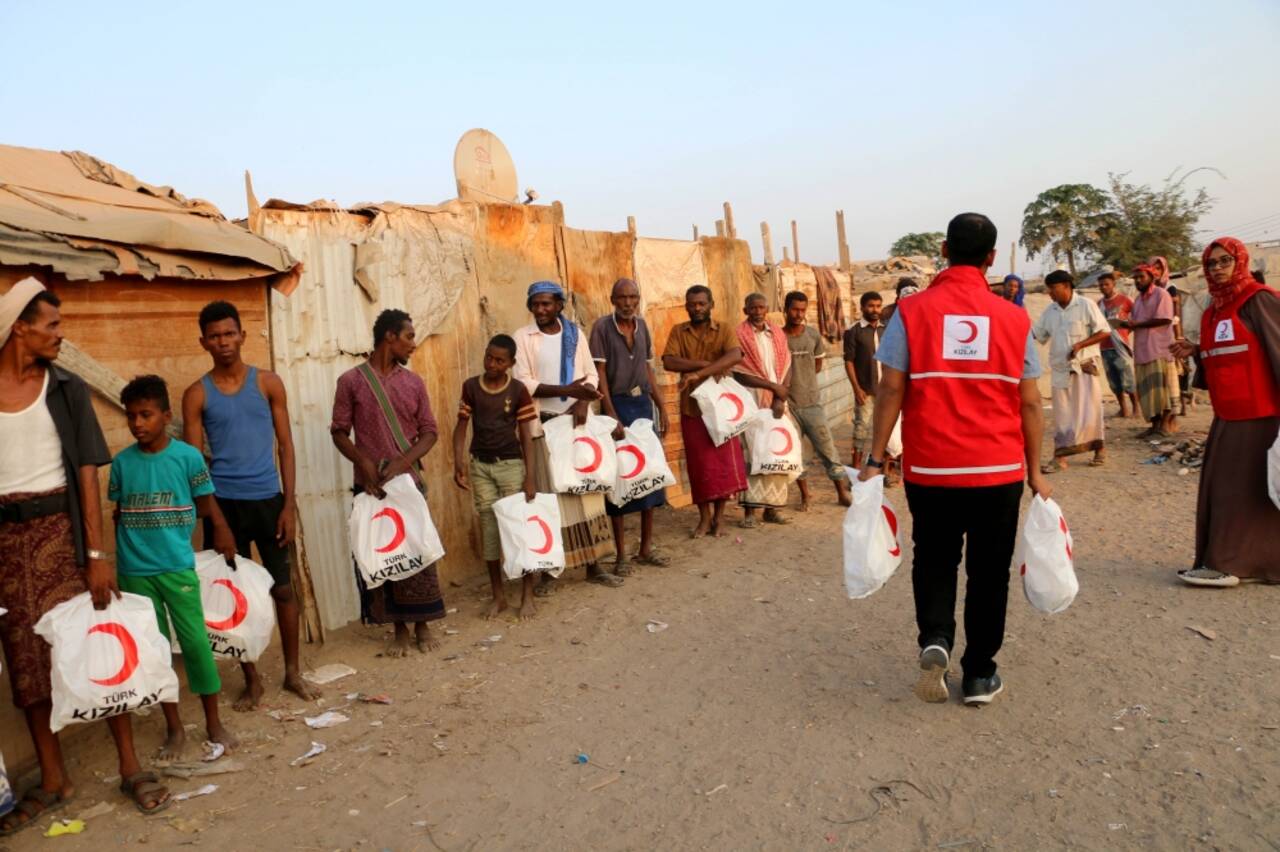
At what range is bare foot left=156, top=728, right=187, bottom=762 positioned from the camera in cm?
398

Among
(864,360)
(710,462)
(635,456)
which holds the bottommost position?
(710,462)

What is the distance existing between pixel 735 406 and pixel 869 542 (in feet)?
11.4

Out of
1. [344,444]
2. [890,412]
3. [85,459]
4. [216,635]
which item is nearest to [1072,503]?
[890,412]

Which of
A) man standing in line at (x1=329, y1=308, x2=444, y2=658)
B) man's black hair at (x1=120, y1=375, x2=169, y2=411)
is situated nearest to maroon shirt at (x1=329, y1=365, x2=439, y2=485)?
man standing in line at (x1=329, y1=308, x2=444, y2=658)

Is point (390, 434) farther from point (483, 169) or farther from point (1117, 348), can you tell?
point (1117, 348)

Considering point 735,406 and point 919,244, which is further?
point 919,244

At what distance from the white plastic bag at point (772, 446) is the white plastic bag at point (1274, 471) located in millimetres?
3233

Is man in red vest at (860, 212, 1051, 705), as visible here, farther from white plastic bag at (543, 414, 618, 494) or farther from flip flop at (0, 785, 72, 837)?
flip flop at (0, 785, 72, 837)

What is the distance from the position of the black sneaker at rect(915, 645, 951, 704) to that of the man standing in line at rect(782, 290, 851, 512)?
410cm

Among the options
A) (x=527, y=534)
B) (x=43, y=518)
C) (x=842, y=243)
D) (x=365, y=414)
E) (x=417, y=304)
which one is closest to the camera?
(x=43, y=518)

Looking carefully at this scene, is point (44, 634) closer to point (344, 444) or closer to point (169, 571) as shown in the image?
point (169, 571)

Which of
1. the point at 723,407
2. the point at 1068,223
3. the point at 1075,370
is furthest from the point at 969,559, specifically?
the point at 1068,223

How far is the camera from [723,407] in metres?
7.29

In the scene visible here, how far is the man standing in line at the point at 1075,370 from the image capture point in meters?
9.23
